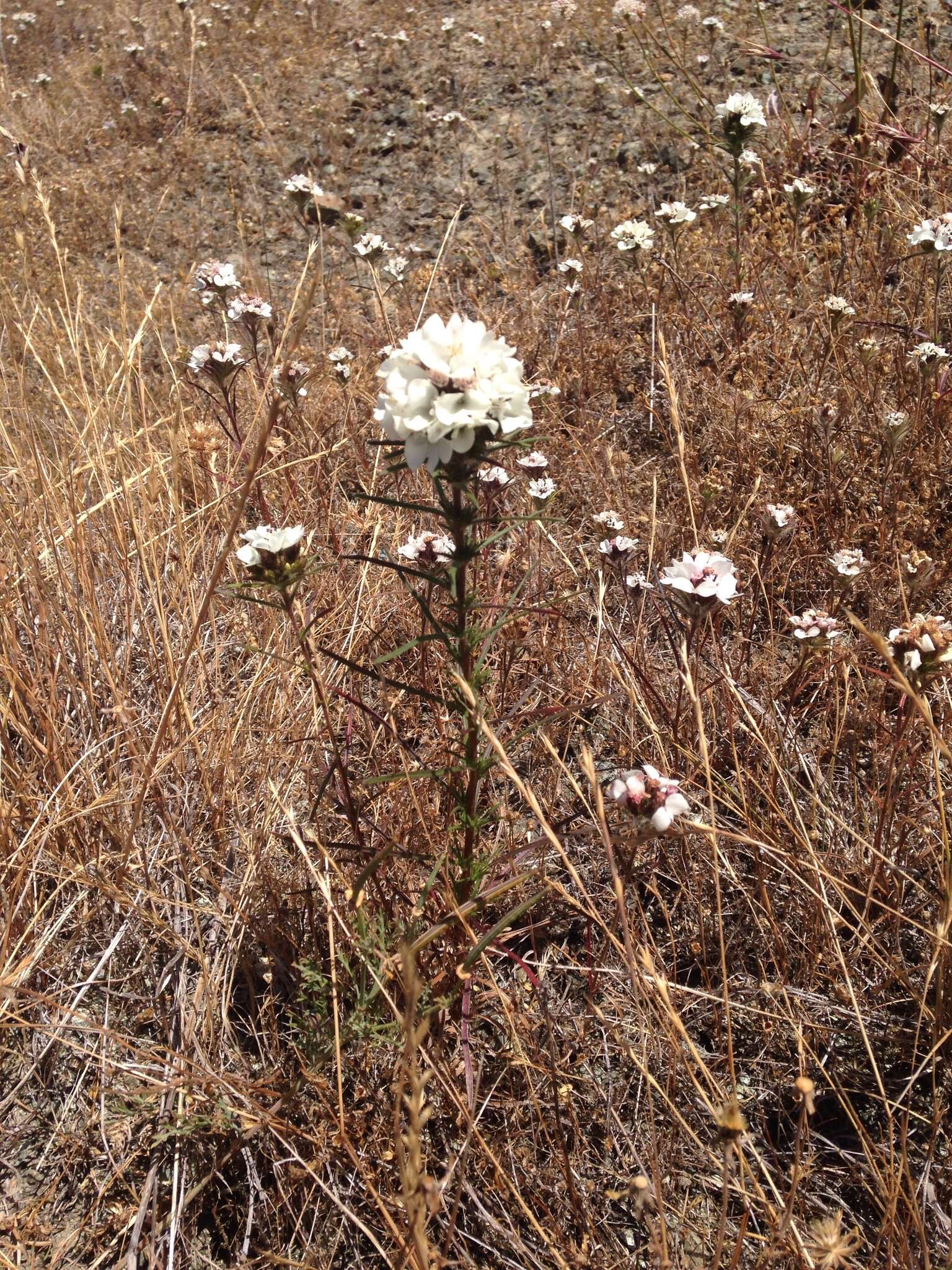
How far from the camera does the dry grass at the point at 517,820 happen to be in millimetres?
1588

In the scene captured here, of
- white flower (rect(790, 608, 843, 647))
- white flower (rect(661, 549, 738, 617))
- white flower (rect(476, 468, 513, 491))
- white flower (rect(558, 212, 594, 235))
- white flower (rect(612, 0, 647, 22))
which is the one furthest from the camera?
white flower (rect(612, 0, 647, 22))

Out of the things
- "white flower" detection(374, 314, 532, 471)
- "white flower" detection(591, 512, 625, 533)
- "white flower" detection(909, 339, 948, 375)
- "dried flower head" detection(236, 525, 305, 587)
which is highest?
"white flower" detection(374, 314, 532, 471)

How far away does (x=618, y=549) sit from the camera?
93.1 inches

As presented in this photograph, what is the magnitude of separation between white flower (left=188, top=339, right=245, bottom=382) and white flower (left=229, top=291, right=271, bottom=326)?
14cm

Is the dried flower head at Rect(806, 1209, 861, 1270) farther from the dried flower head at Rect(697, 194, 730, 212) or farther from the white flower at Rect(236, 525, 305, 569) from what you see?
the dried flower head at Rect(697, 194, 730, 212)

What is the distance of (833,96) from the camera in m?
4.93

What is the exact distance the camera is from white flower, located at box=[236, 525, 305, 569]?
1.66m

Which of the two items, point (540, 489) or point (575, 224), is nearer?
point (540, 489)

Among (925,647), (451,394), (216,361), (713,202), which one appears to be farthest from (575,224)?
(451,394)

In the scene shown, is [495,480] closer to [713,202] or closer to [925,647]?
[925,647]

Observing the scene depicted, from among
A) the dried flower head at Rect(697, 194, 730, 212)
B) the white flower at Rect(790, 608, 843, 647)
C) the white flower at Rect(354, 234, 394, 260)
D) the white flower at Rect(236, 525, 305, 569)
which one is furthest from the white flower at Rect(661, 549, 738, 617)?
the dried flower head at Rect(697, 194, 730, 212)

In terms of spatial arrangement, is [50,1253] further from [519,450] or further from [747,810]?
[519,450]

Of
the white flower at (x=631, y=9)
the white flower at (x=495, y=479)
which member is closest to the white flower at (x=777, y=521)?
the white flower at (x=495, y=479)

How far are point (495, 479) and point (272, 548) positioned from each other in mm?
1001
